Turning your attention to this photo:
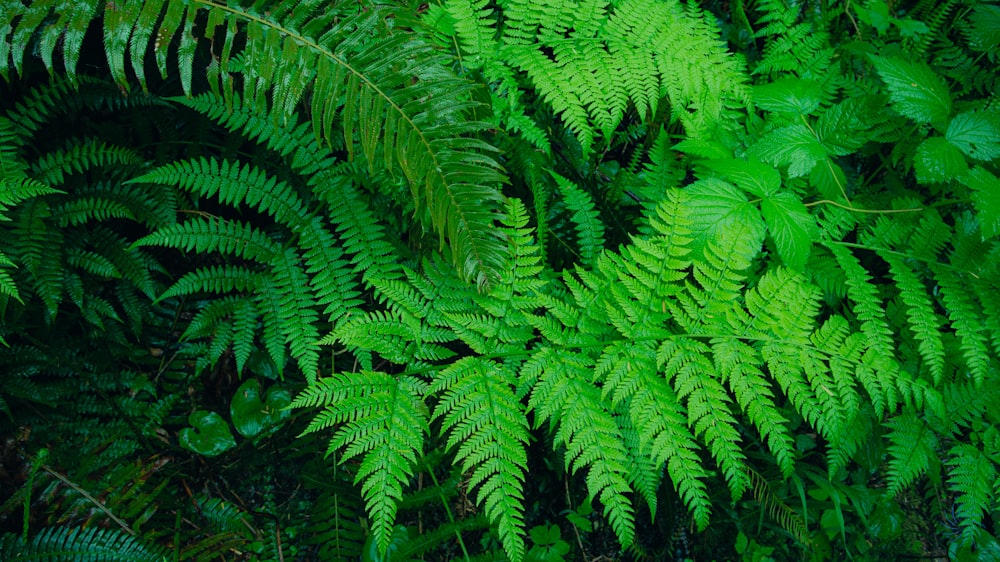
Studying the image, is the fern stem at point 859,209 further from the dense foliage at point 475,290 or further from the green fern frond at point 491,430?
the green fern frond at point 491,430

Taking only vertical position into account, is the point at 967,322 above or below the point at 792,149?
below

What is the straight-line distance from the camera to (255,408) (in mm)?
2482

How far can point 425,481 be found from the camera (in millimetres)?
2578

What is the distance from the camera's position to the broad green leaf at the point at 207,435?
2.44 m

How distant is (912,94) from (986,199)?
52 cm

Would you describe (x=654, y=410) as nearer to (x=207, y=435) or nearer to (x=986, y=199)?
(x=986, y=199)

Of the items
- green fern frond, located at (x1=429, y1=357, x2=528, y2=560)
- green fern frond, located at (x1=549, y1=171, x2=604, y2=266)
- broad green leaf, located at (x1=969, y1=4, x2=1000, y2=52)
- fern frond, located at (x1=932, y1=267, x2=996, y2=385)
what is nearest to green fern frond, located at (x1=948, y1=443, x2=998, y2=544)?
fern frond, located at (x1=932, y1=267, x2=996, y2=385)

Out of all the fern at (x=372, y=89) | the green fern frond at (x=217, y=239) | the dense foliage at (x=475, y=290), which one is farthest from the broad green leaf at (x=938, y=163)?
the green fern frond at (x=217, y=239)

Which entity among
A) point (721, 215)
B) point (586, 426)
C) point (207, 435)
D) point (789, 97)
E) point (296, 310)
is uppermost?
point (789, 97)

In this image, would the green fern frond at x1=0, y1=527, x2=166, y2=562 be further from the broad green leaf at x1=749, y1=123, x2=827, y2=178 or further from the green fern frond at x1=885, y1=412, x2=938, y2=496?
the green fern frond at x1=885, y1=412, x2=938, y2=496

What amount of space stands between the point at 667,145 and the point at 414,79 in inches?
45.7

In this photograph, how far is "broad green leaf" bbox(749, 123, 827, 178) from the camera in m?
2.26

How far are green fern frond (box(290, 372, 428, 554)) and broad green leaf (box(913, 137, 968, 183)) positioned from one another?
6.72 feet

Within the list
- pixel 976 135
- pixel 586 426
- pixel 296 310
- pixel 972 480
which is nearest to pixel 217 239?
pixel 296 310
